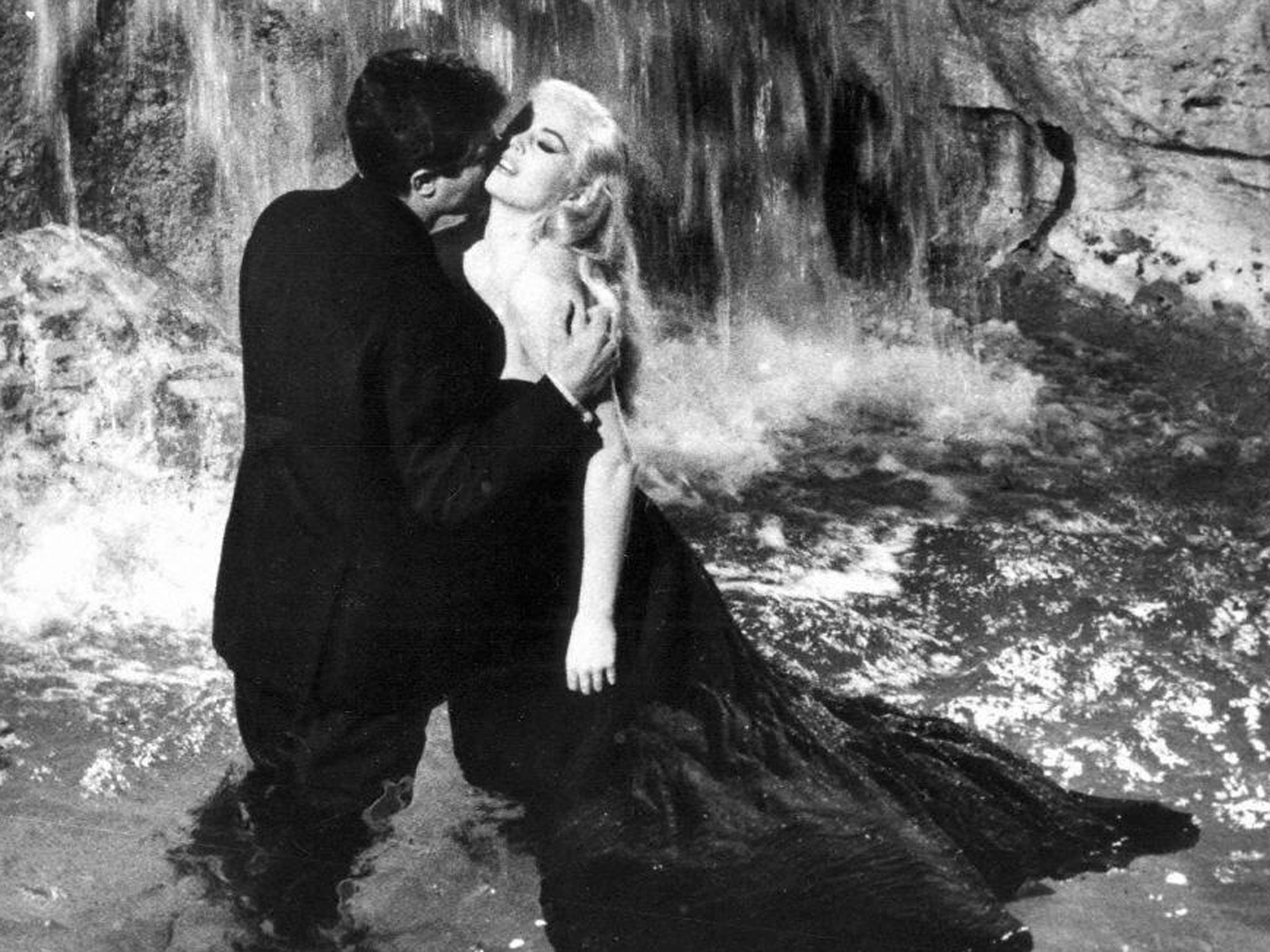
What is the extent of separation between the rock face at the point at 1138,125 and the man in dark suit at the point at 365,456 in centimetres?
149

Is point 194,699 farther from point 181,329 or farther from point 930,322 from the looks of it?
point 930,322

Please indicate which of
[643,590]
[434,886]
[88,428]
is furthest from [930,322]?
[88,428]

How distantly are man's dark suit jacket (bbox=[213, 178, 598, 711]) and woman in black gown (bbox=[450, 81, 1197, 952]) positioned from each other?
79 millimetres

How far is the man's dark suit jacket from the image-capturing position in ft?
11.2

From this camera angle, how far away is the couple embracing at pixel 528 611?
344 centimetres

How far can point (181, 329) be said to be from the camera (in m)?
4.29

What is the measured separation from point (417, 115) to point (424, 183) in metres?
0.16

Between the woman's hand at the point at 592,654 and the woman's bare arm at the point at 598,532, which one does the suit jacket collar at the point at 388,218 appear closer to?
the woman's bare arm at the point at 598,532

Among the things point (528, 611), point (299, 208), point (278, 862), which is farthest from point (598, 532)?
point (278, 862)

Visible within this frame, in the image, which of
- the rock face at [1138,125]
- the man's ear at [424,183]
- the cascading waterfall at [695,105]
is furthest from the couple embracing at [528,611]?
the rock face at [1138,125]

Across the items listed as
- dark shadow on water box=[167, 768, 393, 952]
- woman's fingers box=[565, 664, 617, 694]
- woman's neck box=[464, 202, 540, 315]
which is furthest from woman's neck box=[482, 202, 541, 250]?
dark shadow on water box=[167, 768, 393, 952]

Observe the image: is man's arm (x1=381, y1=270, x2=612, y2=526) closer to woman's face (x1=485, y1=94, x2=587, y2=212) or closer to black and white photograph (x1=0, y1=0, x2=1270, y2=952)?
black and white photograph (x1=0, y1=0, x2=1270, y2=952)

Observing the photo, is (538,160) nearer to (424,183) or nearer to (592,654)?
(424,183)

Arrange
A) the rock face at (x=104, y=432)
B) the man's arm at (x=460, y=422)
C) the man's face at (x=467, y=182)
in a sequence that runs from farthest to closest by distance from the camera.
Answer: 1. the rock face at (x=104, y=432)
2. the man's face at (x=467, y=182)
3. the man's arm at (x=460, y=422)
